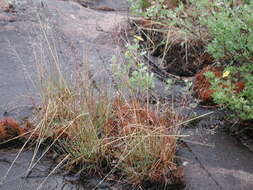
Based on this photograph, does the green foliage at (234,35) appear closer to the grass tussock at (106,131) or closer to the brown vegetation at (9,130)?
the grass tussock at (106,131)

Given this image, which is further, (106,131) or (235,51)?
(235,51)

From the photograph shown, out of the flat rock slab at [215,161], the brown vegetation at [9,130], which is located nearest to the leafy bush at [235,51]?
the flat rock slab at [215,161]

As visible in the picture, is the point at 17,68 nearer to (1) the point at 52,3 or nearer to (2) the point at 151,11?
(2) the point at 151,11

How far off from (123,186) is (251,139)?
1147 millimetres

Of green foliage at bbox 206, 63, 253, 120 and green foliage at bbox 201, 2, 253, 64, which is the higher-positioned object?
green foliage at bbox 201, 2, 253, 64

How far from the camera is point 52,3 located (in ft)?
18.3

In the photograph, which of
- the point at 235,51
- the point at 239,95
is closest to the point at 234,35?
the point at 235,51

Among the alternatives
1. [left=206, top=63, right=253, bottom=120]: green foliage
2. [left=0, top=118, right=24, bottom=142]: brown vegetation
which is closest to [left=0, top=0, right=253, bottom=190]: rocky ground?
[left=0, top=118, right=24, bottom=142]: brown vegetation

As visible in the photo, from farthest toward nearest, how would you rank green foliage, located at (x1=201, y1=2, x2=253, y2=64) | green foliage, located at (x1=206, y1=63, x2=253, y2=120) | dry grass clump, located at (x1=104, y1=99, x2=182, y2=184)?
green foliage, located at (x1=201, y1=2, x2=253, y2=64) < green foliage, located at (x1=206, y1=63, x2=253, y2=120) < dry grass clump, located at (x1=104, y1=99, x2=182, y2=184)

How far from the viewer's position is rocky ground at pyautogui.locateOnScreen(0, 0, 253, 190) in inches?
106

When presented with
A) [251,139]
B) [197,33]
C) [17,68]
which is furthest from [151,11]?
[251,139]

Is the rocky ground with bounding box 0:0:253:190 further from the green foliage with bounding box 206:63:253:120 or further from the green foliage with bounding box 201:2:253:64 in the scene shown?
the green foliage with bounding box 201:2:253:64

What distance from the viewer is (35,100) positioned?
132 inches

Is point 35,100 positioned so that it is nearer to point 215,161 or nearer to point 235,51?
point 215,161
